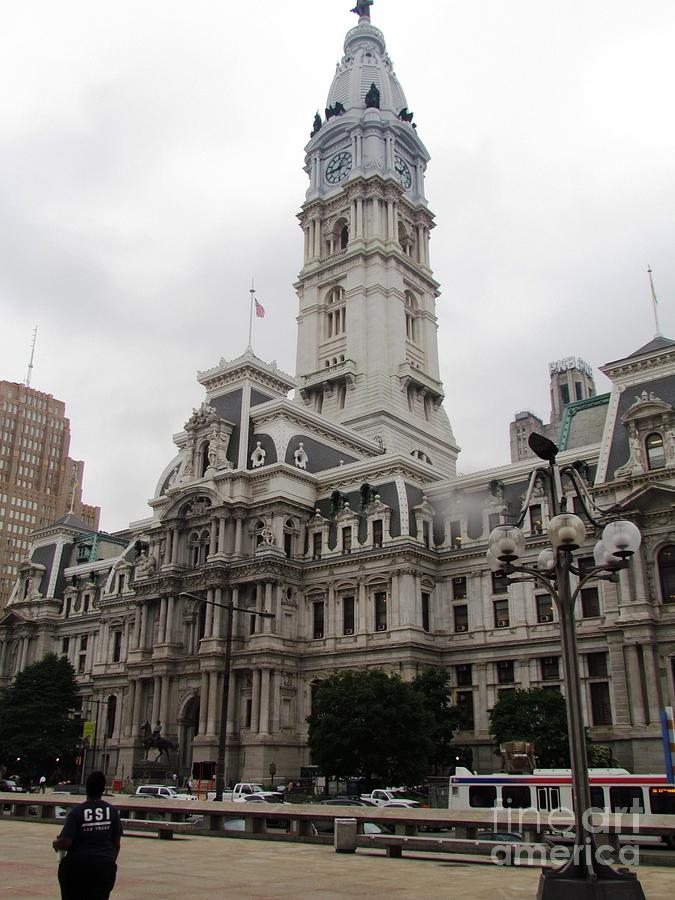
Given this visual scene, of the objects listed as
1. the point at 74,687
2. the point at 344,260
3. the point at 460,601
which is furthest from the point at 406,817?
the point at 344,260

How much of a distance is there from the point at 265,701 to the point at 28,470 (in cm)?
10793

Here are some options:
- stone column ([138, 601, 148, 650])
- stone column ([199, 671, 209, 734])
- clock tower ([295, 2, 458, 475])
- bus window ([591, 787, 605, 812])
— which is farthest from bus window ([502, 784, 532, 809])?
clock tower ([295, 2, 458, 475])

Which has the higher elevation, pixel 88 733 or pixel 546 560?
pixel 546 560

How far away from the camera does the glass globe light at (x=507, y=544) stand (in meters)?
18.9

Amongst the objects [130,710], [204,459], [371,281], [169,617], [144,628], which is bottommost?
[130,710]

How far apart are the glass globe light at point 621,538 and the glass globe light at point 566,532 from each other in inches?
29.3

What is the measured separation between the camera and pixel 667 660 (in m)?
52.3

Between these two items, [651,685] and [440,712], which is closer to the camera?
[651,685]

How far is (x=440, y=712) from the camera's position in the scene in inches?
2274

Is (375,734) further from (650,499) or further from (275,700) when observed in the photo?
(650,499)

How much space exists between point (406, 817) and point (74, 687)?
66566 millimetres

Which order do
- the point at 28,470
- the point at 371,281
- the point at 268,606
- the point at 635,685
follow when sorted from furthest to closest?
the point at 28,470 → the point at 371,281 → the point at 268,606 → the point at 635,685

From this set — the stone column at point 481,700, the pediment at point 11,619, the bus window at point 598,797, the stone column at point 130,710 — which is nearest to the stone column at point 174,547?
the stone column at point 130,710

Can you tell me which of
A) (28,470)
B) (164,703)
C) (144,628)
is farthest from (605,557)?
(28,470)
